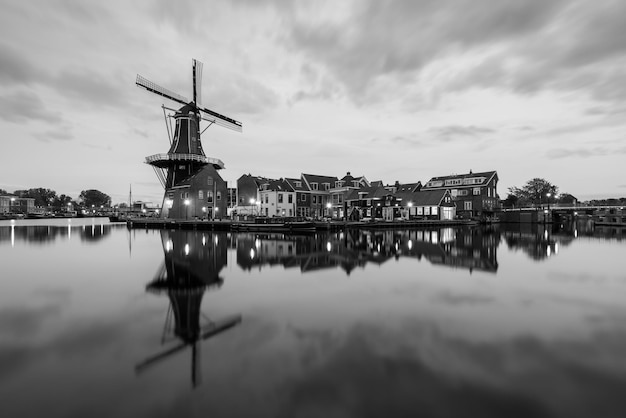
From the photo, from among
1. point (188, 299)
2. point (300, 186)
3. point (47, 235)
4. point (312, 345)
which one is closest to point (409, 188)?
point (300, 186)

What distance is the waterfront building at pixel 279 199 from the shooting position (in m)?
62.1

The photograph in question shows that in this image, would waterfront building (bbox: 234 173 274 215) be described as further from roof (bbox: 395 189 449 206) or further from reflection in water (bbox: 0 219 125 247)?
roof (bbox: 395 189 449 206)

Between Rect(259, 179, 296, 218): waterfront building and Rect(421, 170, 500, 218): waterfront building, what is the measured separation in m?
34.4

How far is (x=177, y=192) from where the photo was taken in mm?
55125

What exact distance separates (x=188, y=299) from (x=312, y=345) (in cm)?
566

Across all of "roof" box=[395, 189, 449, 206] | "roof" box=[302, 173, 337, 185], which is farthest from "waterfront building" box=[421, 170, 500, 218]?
"roof" box=[302, 173, 337, 185]

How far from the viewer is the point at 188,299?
11078 millimetres

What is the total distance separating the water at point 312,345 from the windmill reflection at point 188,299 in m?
0.06

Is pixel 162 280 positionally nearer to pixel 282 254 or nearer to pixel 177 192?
pixel 282 254

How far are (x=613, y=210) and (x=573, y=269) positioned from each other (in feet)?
264

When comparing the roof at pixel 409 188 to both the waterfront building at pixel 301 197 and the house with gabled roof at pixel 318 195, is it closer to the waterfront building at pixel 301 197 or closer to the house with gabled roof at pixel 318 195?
the house with gabled roof at pixel 318 195

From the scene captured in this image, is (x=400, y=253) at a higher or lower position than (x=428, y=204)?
lower

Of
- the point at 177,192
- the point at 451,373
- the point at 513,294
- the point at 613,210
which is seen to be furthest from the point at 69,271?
the point at 613,210

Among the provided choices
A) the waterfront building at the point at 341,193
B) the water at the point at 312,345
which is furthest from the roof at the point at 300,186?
the water at the point at 312,345
